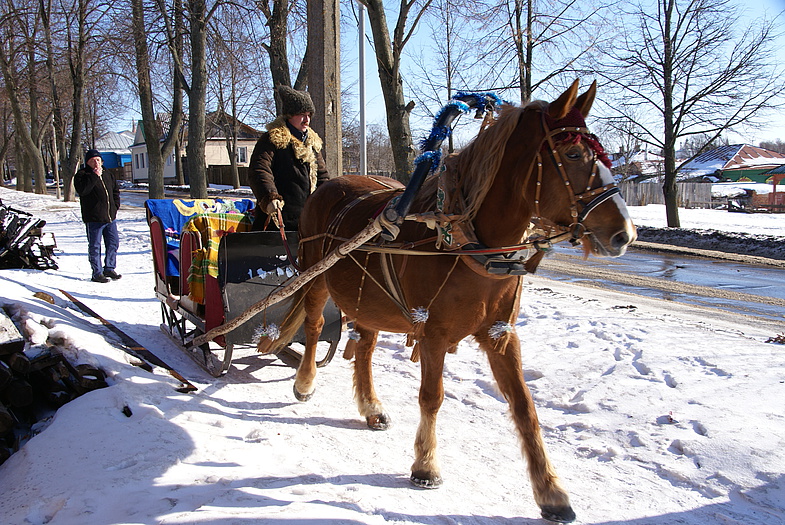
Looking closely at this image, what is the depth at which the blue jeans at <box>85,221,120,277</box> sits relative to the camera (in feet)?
29.6

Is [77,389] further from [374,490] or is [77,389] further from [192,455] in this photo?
[374,490]

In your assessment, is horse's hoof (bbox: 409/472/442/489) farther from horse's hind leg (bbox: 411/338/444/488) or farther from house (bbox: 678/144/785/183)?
house (bbox: 678/144/785/183)

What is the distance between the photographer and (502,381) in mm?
3414

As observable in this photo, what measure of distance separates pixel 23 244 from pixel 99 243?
1.38 metres

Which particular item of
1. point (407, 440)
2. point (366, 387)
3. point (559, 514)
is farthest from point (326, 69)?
point (559, 514)

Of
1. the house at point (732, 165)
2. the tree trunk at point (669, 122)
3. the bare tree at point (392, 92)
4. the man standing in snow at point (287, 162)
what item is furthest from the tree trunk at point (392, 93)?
the house at point (732, 165)

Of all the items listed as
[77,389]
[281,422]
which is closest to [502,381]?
[281,422]

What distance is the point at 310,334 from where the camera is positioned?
5.00 metres

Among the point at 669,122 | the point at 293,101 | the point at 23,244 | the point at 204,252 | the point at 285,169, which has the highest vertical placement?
the point at 669,122

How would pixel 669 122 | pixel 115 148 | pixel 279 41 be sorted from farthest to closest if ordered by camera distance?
pixel 115 148, pixel 669 122, pixel 279 41

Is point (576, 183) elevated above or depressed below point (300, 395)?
above

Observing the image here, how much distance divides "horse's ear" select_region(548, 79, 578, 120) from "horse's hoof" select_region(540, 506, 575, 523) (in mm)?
1987

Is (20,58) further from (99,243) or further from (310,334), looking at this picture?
(310,334)

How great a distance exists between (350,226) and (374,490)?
178cm
